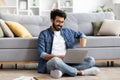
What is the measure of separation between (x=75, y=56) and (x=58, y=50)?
0.34 metres

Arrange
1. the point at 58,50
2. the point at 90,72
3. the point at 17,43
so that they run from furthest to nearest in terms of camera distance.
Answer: the point at 17,43
the point at 58,50
the point at 90,72

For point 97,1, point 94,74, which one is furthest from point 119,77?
point 97,1

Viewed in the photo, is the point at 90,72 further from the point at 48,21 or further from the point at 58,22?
the point at 48,21

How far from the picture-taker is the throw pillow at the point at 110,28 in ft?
14.5

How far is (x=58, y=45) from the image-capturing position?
3574mm

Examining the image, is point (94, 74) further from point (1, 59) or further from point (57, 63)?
point (1, 59)

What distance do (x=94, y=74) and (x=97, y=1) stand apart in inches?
155

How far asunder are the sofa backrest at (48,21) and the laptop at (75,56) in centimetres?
125

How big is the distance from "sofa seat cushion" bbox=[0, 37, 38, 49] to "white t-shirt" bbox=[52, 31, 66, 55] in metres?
0.38

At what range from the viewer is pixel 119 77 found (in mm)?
3246

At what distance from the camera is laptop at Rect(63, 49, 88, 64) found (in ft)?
10.6

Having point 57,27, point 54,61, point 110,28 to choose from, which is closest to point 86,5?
point 110,28

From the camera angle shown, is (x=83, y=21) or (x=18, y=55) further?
(x=83, y=21)

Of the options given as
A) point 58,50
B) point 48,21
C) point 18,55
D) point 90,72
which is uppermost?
point 48,21
